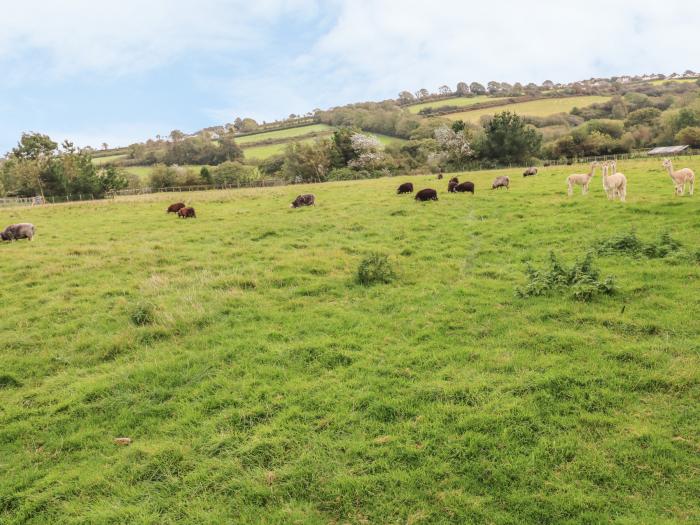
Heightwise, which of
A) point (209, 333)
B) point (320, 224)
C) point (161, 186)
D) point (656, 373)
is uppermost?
point (161, 186)

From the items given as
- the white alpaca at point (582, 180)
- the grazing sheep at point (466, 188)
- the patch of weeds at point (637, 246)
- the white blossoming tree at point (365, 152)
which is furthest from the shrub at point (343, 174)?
the patch of weeds at point (637, 246)

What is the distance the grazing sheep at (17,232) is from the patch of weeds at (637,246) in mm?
24266

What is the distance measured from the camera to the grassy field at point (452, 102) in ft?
412

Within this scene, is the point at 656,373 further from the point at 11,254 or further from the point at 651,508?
the point at 11,254

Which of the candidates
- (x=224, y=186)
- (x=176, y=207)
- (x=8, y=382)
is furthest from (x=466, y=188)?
(x=224, y=186)

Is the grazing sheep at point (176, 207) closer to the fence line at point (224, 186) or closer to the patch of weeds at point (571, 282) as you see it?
the patch of weeds at point (571, 282)

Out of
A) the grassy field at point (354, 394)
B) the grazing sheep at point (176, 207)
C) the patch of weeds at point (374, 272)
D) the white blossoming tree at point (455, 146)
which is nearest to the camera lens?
the grassy field at point (354, 394)

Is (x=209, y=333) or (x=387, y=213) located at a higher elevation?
(x=387, y=213)

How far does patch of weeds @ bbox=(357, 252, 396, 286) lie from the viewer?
35.1ft

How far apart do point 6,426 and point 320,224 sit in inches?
553

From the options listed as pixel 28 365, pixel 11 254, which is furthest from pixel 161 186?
pixel 28 365

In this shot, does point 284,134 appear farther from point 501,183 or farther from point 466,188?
point 466,188

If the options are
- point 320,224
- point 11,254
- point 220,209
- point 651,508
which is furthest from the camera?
point 220,209

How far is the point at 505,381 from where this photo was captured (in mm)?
6020
